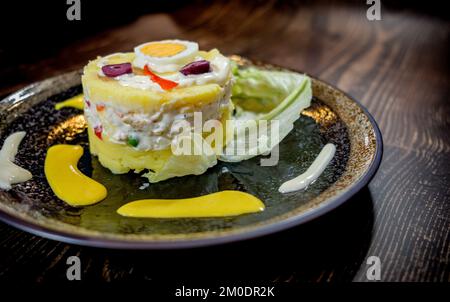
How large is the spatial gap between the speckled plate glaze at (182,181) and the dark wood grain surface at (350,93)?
9 centimetres

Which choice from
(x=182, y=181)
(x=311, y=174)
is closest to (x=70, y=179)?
(x=182, y=181)

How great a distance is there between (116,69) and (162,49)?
0.28 meters

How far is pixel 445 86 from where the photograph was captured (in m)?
3.56

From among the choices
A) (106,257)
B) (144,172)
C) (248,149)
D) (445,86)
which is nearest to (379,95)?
(445,86)

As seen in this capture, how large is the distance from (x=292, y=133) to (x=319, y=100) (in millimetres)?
323

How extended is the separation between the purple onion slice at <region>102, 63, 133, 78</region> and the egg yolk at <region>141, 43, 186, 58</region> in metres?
0.14

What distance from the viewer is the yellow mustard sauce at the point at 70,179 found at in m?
2.16

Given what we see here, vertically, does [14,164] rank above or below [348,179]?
below

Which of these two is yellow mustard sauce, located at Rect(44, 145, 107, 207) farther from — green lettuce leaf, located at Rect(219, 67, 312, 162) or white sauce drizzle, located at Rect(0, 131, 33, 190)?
green lettuce leaf, located at Rect(219, 67, 312, 162)

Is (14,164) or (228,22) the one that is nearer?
(14,164)

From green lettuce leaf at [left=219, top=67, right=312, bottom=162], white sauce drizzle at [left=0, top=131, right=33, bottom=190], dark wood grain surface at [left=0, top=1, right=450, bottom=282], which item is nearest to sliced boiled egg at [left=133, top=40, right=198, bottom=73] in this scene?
green lettuce leaf at [left=219, top=67, right=312, bottom=162]

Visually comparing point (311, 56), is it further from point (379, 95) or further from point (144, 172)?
point (144, 172)

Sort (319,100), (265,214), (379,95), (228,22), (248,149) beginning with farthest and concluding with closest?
(228,22) → (379,95) → (319,100) → (248,149) → (265,214)

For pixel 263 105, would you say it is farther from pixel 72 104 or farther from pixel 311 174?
pixel 72 104
